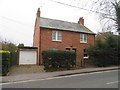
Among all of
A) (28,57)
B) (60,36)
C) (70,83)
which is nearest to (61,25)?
(60,36)

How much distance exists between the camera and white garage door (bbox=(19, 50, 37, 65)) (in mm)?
37250

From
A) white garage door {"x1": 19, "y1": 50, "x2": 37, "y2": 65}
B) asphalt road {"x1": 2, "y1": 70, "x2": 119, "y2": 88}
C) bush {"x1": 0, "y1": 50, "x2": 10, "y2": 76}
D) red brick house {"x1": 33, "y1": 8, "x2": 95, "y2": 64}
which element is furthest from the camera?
white garage door {"x1": 19, "y1": 50, "x2": 37, "y2": 65}

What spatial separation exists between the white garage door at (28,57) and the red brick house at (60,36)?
136cm

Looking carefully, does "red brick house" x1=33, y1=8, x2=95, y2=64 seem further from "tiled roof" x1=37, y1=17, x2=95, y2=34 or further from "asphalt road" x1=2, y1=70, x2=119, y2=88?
"asphalt road" x1=2, y1=70, x2=119, y2=88

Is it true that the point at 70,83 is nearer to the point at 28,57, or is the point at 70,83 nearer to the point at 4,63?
the point at 4,63

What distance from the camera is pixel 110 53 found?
113ft

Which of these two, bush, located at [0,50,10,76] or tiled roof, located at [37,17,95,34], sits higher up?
tiled roof, located at [37,17,95,34]

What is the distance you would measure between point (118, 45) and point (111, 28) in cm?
626

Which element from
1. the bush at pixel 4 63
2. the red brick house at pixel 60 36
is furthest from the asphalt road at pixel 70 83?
the red brick house at pixel 60 36

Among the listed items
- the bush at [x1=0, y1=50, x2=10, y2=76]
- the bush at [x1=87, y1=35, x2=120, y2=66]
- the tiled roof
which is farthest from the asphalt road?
the tiled roof

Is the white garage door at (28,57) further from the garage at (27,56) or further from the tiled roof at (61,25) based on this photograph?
the tiled roof at (61,25)

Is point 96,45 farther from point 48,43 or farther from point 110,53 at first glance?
point 48,43

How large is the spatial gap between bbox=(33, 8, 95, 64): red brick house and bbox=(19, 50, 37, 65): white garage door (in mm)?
1359

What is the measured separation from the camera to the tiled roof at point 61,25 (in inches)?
1506
